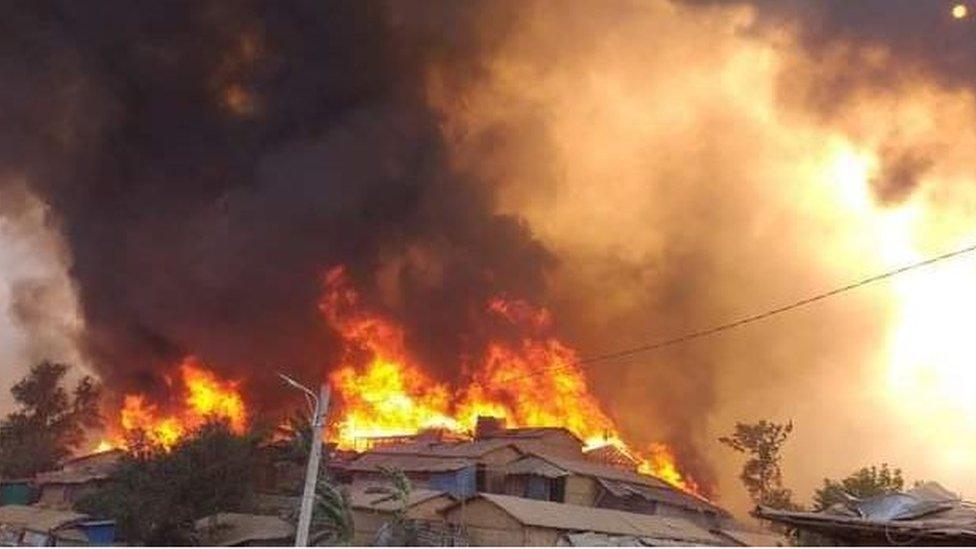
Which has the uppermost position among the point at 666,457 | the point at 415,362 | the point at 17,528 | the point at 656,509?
the point at 415,362

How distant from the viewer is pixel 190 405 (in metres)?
57.2

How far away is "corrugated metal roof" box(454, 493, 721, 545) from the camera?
30156mm

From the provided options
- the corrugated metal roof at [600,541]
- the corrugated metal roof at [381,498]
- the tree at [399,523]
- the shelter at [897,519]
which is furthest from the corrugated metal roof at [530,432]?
the shelter at [897,519]

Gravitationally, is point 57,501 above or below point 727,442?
below

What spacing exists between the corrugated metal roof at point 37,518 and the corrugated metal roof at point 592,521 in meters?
19.7

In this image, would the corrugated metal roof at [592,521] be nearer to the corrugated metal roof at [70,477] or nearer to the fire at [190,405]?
the corrugated metal roof at [70,477]

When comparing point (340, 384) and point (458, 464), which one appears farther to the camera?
point (340, 384)

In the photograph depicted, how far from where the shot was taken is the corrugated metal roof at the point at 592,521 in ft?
98.9

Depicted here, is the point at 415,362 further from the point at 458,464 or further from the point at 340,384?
the point at 458,464

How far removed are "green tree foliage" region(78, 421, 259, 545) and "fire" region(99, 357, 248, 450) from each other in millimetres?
19090

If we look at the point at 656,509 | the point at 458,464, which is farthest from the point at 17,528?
the point at 656,509

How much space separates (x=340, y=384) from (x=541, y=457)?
20.0m

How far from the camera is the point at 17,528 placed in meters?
36.7

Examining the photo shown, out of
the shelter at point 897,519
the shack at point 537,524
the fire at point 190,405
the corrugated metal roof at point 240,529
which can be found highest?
the fire at point 190,405
